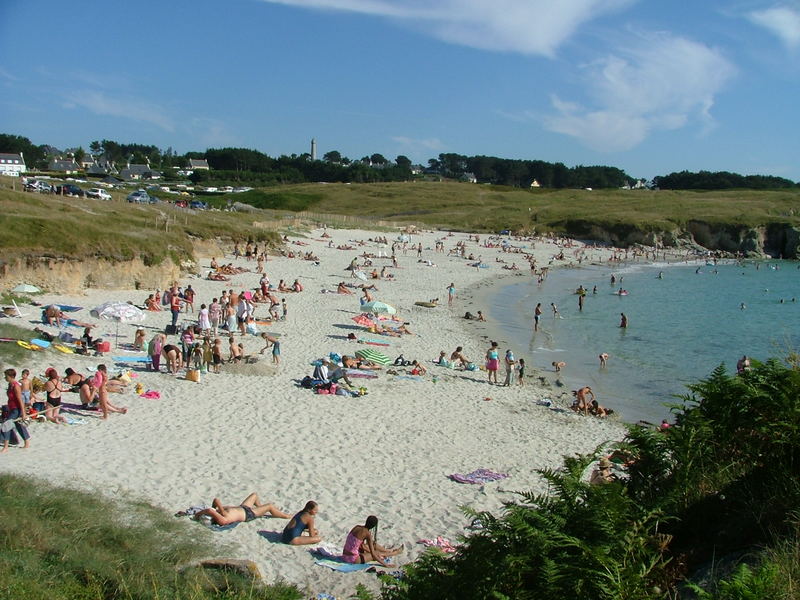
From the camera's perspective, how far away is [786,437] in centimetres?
545

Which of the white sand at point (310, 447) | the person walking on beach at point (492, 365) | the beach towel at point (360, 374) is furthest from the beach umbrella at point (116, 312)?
the person walking on beach at point (492, 365)

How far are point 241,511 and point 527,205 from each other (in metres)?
95.1

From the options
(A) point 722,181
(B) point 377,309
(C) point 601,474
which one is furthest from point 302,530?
(A) point 722,181

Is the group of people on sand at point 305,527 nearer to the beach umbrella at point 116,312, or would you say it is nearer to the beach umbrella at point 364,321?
the beach umbrella at point 116,312

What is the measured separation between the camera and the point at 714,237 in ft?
270

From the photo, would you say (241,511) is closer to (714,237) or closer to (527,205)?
(714,237)

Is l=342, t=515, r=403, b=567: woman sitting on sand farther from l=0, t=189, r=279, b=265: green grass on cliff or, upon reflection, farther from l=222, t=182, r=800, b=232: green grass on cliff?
l=222, t=182, r=800, b=232: green grass on cliff

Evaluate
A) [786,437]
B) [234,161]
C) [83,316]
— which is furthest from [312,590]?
[234,161]

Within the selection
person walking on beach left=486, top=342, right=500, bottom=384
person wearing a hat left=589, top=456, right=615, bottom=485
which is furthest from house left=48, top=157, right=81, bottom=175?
person wearing a hat left=589, top=456, right=615, bottom=485

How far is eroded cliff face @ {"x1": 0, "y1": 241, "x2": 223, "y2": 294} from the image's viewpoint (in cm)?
2217

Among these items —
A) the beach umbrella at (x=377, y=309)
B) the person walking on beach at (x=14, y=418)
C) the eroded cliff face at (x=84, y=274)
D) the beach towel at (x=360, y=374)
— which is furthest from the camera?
the beach umbrella at (x=377, y=309)

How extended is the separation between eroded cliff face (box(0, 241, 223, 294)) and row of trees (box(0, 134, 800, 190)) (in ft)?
311

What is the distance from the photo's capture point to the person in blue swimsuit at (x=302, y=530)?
8555 mm

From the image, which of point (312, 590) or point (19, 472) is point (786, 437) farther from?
point (19, 472)
